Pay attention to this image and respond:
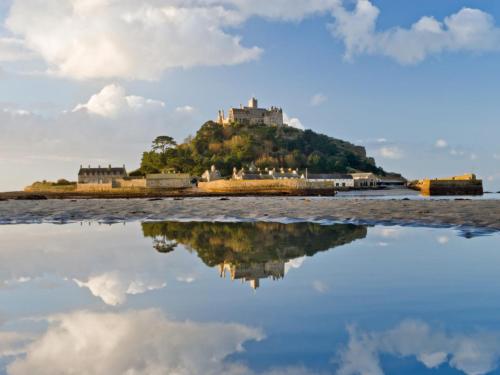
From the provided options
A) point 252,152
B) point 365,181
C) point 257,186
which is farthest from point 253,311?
point 252,152

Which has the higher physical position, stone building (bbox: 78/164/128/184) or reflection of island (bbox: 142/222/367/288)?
stone building (bbox: 78/164/128/184)

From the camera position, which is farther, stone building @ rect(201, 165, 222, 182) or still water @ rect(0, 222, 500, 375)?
stone building @ rect(201, 165, 222, 182)

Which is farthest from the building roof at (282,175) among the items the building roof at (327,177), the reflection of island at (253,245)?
the reflection of island at (253,245)

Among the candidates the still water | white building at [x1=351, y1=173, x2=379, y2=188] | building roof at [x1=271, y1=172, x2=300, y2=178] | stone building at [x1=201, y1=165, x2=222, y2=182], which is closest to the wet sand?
the still water

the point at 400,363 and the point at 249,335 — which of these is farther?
the point at 249,335

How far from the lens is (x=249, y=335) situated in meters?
6.60

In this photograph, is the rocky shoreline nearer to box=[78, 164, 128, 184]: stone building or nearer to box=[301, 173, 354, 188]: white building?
box=[78, 164, 128, 184]: stone building

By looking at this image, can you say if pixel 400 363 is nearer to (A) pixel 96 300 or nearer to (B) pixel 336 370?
(B) pixel 336 370

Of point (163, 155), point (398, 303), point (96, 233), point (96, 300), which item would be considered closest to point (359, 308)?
point (398, 303)

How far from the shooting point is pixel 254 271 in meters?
11.3

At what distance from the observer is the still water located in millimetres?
5750

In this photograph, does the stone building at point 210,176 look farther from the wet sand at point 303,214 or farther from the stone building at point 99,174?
the wet sand at point 303,214

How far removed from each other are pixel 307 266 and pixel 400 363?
652 cm

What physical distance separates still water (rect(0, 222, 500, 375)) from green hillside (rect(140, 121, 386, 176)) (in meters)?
132
